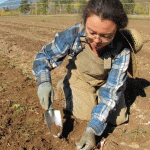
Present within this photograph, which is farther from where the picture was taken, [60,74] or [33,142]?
[60,74]

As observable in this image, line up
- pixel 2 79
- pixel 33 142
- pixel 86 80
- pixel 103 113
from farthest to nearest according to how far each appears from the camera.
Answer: pixel 2 79 → pixel 86 80 → pixel 33 142 → pixel 103 113

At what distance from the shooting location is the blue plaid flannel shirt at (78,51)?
1755 millimetres

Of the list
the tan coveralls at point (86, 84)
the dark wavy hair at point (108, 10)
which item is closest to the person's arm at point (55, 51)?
the tan coveralls at point (86, 84)

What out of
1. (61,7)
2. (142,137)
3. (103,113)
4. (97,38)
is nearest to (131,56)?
(97,38)

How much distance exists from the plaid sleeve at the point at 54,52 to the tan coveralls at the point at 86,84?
0.66 feet

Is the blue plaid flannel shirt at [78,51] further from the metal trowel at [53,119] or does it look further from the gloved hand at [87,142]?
the metal trowel at [53,119]

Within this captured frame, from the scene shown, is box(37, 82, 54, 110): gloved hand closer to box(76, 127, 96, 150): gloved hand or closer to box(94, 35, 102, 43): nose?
box(76, 127, 96, 150): gloved hand

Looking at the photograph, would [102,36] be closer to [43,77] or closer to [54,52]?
[54,52]

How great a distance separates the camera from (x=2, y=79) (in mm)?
3074

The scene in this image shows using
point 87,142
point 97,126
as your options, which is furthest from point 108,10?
point 87,142

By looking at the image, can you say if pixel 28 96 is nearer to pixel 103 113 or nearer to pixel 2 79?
pixel 2 79

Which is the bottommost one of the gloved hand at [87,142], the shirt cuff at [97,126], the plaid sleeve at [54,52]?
the gloved hand at [87,142]

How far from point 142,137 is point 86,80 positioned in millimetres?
880

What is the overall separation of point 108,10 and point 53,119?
1109 millimetres
